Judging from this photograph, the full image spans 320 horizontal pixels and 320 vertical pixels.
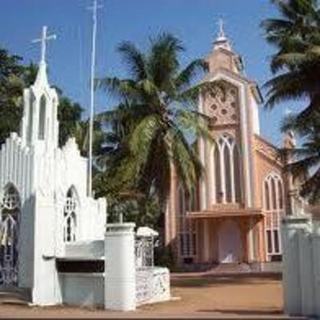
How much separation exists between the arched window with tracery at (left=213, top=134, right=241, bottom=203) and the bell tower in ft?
74.5

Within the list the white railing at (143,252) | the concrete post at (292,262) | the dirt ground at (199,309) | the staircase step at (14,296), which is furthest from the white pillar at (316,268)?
the white railing at (143,252)

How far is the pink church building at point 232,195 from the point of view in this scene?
41.7m

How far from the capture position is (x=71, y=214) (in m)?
19.9

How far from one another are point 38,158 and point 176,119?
448 inches

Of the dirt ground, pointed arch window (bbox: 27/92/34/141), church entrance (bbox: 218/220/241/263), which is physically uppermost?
pointed arch window (bbox: 27/92/34/141)

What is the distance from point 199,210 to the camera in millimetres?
42812

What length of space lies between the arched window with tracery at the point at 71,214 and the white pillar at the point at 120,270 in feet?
9.49

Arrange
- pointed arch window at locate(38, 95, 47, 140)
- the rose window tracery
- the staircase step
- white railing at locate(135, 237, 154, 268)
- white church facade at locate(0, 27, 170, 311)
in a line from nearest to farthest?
white church facade at locate(0, 27, 170, 311) < the staircase step < pointed arch window at locate(38, 95, 47, 140) < white railing at locate(135, 237, 154, 268) < the rose window tracery

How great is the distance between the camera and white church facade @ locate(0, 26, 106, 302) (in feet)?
59.4

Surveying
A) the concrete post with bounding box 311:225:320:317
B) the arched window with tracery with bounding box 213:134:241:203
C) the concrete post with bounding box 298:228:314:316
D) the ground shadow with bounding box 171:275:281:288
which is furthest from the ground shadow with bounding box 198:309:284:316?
the arched window with tracery with bounding box 213:134:241:203

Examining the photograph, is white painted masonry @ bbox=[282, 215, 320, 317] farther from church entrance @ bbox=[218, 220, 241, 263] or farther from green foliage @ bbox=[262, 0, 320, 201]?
church entrance @ bbox=[218, 220, 241, 263]

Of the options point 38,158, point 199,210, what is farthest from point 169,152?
point 199,210

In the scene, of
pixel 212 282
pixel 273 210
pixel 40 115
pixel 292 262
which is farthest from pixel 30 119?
pixel 273 210

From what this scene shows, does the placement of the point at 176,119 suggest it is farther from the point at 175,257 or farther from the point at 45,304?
the point at 175,257
